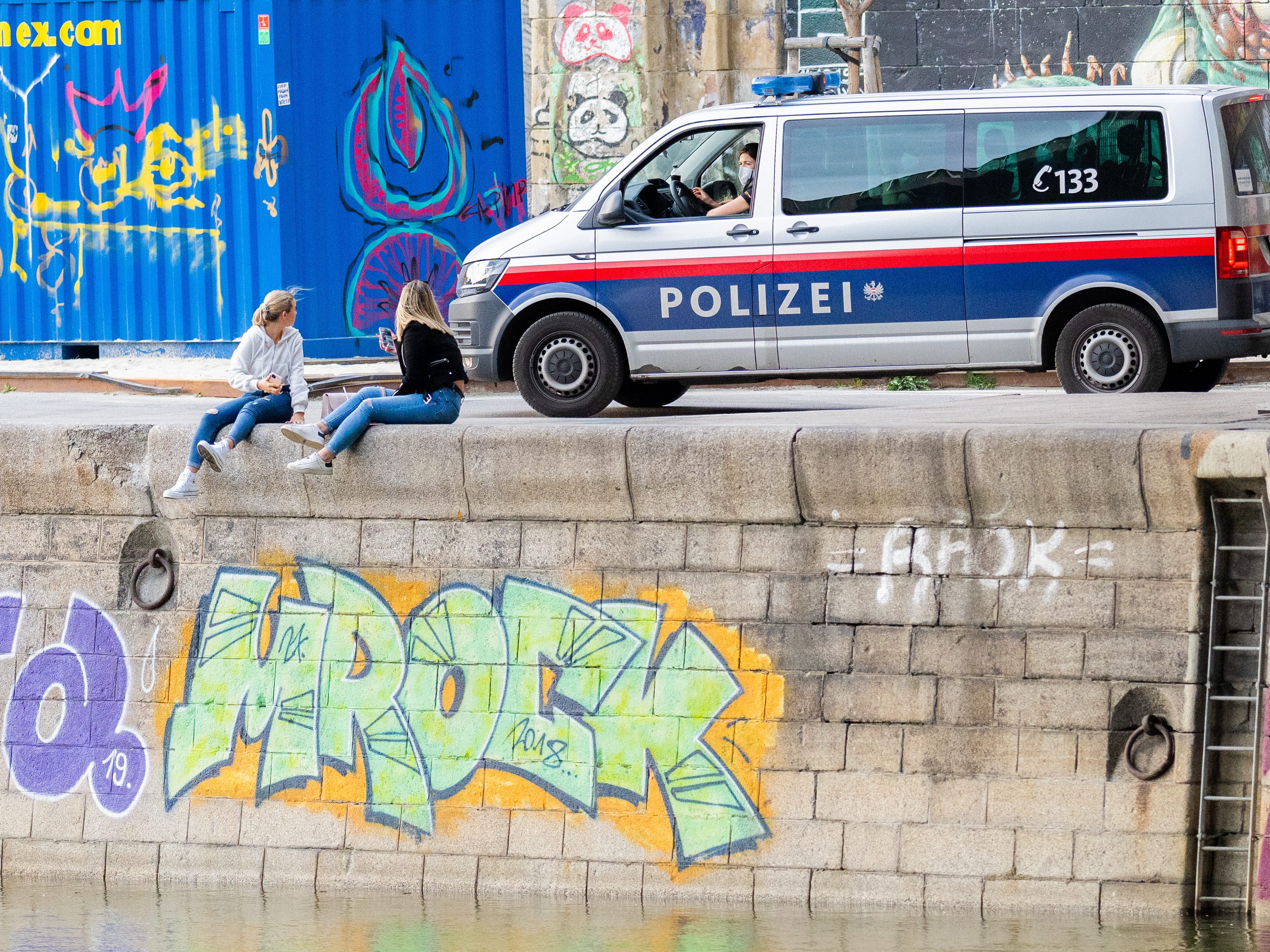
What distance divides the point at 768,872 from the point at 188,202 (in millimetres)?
9182

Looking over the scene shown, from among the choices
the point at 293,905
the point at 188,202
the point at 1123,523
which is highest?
the point at 188,202

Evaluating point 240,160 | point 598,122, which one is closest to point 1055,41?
point 598,122

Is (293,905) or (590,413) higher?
(590,413)

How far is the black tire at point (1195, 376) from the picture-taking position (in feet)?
34.6

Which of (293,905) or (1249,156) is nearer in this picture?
(293,905)

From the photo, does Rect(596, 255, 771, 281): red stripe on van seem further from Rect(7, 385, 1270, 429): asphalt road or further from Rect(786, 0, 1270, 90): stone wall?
Rect(786, 0, 1270, 90): stone wall

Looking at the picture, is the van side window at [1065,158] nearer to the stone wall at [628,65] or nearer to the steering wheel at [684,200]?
the steering wheel at [684,200]

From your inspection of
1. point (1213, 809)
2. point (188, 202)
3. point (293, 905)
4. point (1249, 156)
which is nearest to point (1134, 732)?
point (1213, 809)

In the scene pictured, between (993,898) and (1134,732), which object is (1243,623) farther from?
(993,898)

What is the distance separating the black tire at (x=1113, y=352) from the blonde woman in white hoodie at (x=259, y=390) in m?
4.15

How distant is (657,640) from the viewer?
316 inches

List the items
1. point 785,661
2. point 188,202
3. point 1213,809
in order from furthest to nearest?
1. point 188,202
2. point 785,661
3. point 1213,809

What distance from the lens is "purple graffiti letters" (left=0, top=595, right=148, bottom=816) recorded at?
28.5 feet

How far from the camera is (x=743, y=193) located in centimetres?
1069
